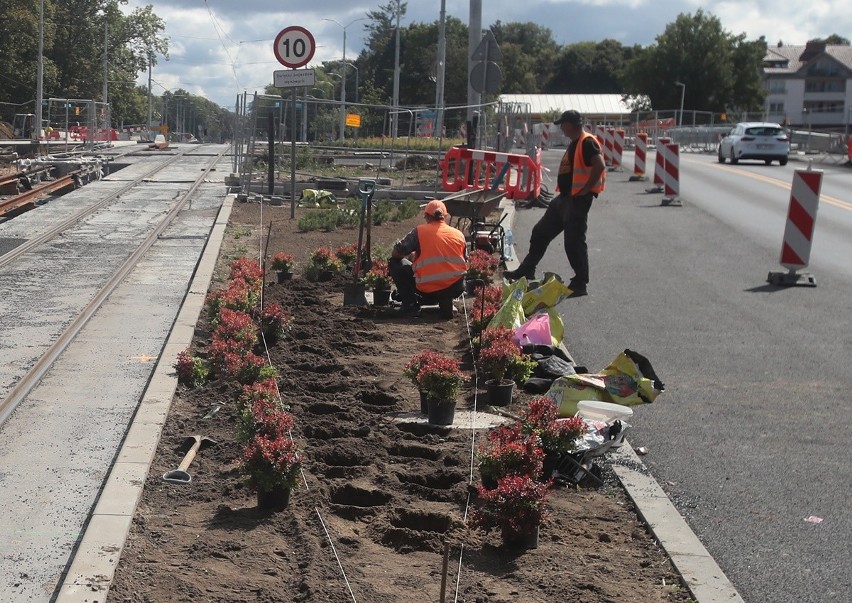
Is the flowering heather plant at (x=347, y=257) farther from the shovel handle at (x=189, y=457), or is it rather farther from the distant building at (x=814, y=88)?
the distant building at (x=814, y=88)

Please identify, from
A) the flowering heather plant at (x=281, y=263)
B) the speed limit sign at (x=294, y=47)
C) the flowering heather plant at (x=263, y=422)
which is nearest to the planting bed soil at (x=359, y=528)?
the flowering heather plant at (x=263, y=422)

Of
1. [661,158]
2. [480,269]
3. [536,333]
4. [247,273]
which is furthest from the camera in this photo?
[661,158]

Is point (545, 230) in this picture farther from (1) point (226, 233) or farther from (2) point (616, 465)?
(2) point (616, 465)

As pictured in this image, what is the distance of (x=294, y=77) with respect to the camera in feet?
61.7

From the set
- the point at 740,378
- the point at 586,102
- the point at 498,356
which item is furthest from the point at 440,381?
the point at 586,102

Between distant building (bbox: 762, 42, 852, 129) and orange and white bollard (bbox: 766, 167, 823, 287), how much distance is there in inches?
4812

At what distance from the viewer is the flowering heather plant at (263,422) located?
19.2ft

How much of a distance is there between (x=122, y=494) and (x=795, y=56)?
164 m

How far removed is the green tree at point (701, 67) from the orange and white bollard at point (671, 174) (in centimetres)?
9358

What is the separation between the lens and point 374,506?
5.79 meters

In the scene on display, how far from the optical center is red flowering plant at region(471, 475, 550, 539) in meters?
5.10

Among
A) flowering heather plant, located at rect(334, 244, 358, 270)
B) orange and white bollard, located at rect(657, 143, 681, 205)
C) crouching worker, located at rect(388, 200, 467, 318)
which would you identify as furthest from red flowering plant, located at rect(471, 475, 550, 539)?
orange and white bollard, located at rect(657, 143, 681, 205)

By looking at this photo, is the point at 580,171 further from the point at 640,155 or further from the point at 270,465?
the point at 640,155

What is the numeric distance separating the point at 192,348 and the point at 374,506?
3896 millimetres
